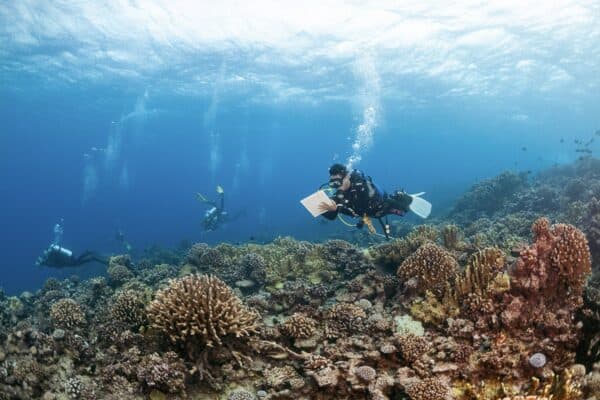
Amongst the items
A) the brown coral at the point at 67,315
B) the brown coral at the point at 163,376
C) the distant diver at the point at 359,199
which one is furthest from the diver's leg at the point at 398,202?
the brown coral at the point at 67,315

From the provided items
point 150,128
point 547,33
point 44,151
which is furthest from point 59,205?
point 547,33

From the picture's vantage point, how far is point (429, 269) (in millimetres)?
7113

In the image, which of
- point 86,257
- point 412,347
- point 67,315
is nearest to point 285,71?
point 86,257

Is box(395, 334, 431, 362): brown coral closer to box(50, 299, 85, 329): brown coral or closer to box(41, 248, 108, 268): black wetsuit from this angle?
box(50, 299, 85, 329): brown coral

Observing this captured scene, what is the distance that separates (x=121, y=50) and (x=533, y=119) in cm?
7526

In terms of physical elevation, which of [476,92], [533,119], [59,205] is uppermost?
[476,92]

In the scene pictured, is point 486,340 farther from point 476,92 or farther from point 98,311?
point 476,92

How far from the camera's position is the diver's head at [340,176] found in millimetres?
7109

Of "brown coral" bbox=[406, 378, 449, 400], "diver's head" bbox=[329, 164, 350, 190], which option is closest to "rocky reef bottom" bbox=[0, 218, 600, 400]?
"brown coral" bbox=[406, 378, 449, 400]

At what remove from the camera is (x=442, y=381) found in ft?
15.1

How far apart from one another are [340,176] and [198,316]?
3457mm

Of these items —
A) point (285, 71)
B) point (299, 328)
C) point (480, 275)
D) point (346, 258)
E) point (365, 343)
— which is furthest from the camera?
point (285, 71)

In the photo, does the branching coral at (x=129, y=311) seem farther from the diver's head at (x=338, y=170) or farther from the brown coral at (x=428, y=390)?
the brown coral at (x=428, y=390)

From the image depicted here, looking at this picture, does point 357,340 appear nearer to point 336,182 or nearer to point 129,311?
point 336,182
